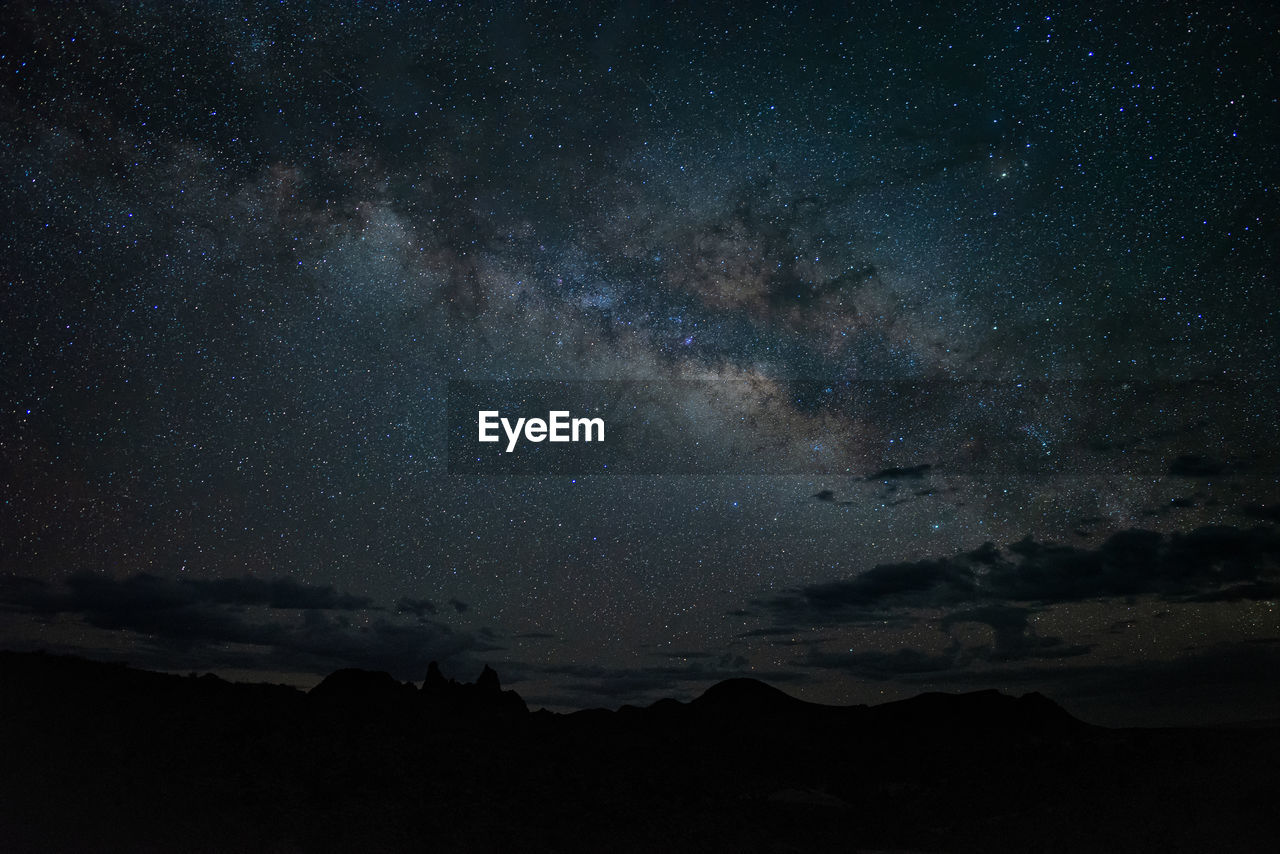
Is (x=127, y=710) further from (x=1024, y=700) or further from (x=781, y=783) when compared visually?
(x=1024, y=700)

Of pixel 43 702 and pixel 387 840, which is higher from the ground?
pixel 43 702

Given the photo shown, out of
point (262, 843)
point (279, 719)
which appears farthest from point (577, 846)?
point (279, 719)

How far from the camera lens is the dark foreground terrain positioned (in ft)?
54.9

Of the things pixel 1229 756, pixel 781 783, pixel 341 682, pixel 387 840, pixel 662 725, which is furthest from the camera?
pixel 662 725

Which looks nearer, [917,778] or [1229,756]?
[1229,756]

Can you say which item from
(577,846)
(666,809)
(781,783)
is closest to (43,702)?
(577,846)

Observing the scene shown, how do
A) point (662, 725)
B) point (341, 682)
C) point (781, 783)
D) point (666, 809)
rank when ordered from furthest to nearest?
point (662, 725) → point (341, 682) → point (781, 783) → point (666, 809)

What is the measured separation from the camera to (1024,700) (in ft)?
179

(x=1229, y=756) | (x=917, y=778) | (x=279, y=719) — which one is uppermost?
(x=279, y=719)

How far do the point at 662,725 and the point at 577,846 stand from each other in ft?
64.4

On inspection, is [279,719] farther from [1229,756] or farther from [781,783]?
[1229,756]

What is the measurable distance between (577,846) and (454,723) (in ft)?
27.3

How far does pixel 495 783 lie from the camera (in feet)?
73.8

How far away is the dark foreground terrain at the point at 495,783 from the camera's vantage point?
16.7m
